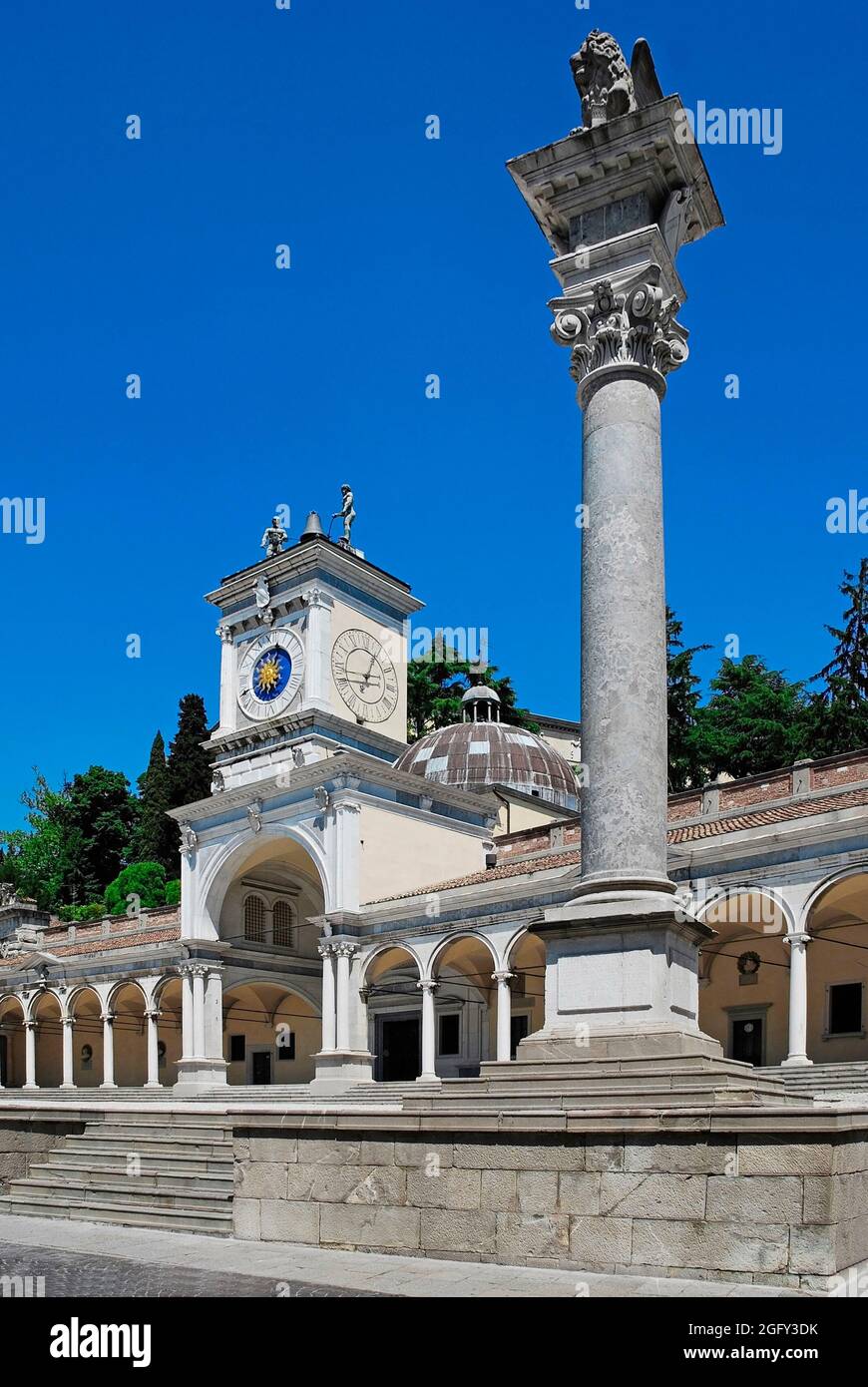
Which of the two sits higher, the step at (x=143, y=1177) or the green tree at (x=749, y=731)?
the green tree at (x=749, y=731)

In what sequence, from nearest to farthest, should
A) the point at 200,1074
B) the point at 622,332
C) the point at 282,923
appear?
the point at 622,332
the point at 200,1074
the point at 282,923

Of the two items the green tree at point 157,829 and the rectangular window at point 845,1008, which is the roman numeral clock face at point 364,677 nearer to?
the rectangular window at point 845,1008

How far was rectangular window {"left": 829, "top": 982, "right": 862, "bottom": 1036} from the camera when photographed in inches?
1101

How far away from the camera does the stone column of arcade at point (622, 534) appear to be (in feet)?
36.1

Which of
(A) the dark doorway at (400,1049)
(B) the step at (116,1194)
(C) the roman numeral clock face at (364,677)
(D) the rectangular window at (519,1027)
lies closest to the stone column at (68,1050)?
(A) the dark doorway at (400,1049)

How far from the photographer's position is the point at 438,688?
61625 mm

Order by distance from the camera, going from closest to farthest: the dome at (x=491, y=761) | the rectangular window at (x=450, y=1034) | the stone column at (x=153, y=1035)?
the rectangular window at (x=450, y=1034) < the stone column at (x=153, y=1035) < the dome at (x=491, y=761)

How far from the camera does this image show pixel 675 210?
13.0 meters

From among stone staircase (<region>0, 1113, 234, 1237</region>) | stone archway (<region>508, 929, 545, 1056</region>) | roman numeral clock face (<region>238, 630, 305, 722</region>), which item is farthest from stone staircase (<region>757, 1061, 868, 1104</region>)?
roman numeral clock face (<region>238, 630, 305, 722</region>)

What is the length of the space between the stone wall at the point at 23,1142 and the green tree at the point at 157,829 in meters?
48.6

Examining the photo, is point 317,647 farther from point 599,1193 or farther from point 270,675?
point 599,1193

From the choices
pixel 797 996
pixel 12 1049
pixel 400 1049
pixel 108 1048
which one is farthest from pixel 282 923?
pixel 797 996

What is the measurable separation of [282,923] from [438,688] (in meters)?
21.2

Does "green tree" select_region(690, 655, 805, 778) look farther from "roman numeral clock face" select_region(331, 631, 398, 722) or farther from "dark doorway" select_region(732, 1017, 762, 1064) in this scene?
"dark doorway" select_region(732, 1017, 762, 1064)
